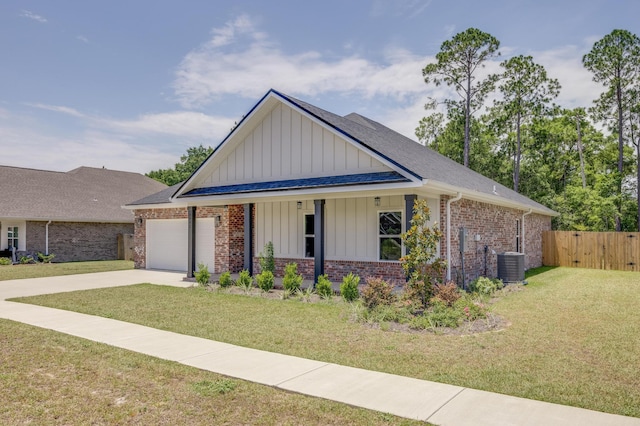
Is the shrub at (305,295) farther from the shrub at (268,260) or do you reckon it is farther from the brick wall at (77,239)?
the brick wall at (77,239)

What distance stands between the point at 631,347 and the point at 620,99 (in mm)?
28084

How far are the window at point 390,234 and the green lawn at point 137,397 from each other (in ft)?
25.2

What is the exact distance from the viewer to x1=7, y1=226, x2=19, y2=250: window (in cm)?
2402

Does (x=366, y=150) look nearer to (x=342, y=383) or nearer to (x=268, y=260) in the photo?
(x=268, y=260)

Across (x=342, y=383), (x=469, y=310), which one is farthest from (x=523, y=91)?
(x=342, y=383)

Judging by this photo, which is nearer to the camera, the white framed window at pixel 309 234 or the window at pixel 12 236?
the white framed window at pixel 309 234

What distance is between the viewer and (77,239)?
2588 centimetres

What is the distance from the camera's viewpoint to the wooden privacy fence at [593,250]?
65.2 feet

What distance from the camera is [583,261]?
69.4 feet

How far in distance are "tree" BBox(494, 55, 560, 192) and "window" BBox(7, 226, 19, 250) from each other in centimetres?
3074

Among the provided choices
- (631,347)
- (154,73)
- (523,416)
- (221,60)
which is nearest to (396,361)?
(523,416)

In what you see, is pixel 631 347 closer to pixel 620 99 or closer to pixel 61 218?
pixel 61 218

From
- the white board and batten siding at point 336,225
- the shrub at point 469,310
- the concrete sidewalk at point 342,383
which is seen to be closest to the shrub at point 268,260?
the white board and batten siding at point 336,225

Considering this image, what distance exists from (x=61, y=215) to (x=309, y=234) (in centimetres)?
1697
